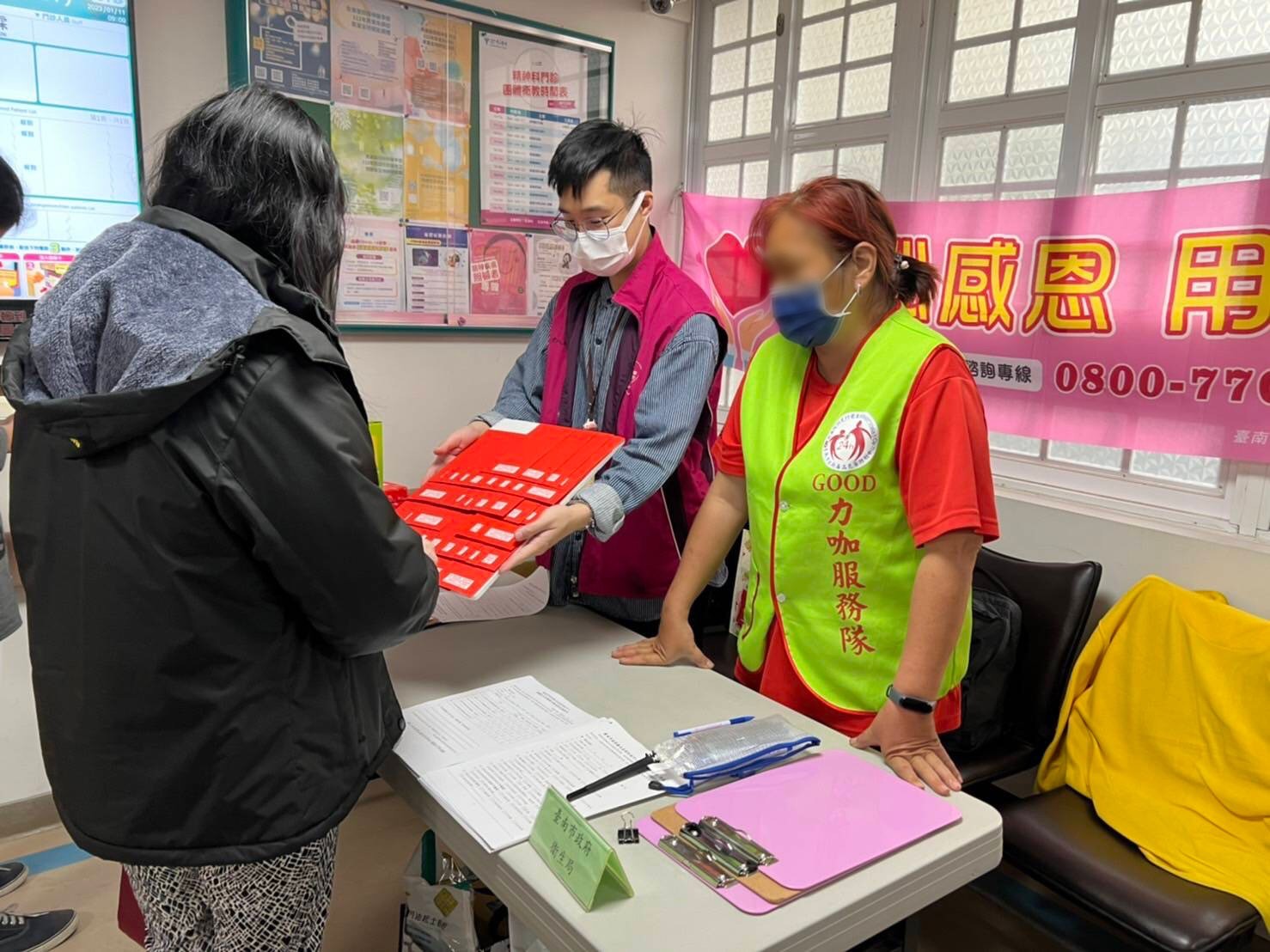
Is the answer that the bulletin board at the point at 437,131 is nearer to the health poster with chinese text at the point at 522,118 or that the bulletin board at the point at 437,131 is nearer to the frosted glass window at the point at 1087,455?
the health poster with chinese text at the point at 522,118

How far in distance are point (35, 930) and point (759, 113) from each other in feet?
10.4

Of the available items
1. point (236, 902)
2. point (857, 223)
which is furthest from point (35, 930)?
point (857, 223)

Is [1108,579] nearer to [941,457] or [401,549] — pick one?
[941,457]

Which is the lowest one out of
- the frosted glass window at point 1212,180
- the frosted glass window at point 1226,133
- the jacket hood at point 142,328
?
the jacket hood at point 142,328

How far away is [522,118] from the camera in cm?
285

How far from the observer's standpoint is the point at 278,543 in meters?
0.83

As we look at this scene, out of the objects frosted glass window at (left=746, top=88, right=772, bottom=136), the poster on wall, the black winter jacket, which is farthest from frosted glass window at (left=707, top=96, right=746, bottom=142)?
the black winter jacket

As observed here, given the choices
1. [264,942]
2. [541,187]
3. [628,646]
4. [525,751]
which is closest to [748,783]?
[525,751]

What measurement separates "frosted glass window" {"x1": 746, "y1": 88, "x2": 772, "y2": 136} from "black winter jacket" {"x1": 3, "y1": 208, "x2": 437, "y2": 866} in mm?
2514

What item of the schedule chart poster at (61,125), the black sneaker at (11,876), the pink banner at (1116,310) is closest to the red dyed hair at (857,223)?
the pink banner at (1116,310)

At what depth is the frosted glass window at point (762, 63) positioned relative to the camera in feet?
9.91

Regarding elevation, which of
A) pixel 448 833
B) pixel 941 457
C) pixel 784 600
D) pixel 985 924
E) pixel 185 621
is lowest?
pixel 985 924

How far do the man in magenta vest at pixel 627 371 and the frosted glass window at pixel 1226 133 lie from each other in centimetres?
124

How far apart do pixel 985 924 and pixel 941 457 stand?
160cm
